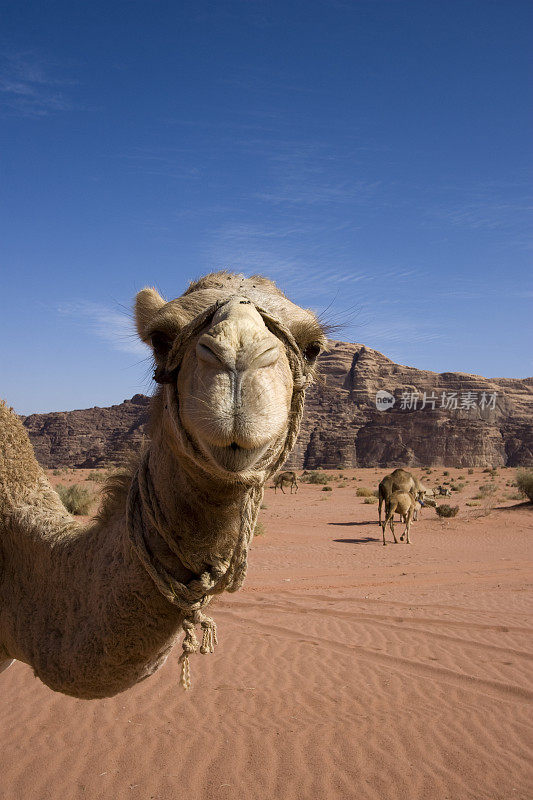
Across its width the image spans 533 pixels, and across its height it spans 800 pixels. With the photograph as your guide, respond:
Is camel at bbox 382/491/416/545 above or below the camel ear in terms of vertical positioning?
below

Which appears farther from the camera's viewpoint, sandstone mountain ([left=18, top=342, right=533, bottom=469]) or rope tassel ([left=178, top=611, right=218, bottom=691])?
sandstone mountain ([left=18, top=342, right=533, bottom=469])

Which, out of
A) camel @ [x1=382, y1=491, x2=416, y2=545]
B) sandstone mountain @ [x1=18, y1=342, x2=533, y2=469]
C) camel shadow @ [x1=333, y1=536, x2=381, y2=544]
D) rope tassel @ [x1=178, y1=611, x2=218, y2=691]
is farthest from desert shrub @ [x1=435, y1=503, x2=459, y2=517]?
sandstone mountain @ [x1=18, y1=342, x2=533, y2=469]

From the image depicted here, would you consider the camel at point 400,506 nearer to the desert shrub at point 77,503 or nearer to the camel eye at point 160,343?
the desert shrub at point 77,503

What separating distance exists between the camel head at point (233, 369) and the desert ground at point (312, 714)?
14.9ft

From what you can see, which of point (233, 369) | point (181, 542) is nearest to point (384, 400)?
point (181, 542)

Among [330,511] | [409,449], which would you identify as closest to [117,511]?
[330,511]

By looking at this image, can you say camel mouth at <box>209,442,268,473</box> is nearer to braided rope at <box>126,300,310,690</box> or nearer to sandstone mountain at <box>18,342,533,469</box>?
braided rope at <box>126,300,310,690</box>

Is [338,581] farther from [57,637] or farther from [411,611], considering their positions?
[57,637]

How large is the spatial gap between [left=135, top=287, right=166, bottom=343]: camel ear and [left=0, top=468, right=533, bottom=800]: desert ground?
449 centimetres

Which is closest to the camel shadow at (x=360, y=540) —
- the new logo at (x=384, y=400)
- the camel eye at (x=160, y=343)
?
the camel eye at (x=160, y=343)

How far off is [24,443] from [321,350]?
2.38 m

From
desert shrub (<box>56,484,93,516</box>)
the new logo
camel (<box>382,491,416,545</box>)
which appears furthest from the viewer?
the new logo

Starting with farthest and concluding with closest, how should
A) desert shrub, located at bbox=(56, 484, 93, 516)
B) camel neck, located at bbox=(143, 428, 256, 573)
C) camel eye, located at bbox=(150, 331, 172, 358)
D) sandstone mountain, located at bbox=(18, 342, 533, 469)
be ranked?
sandstone mountain, located at bbox=(18, 342, 533, 469)
desert shrub, located at bbox=(56, 484, 93, 516)
camel eye, located at bbox=(150, 331, 172, 358)
camel neck, located at bbox=(143, 428, 256, 573)

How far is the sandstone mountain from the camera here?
9169 cm
